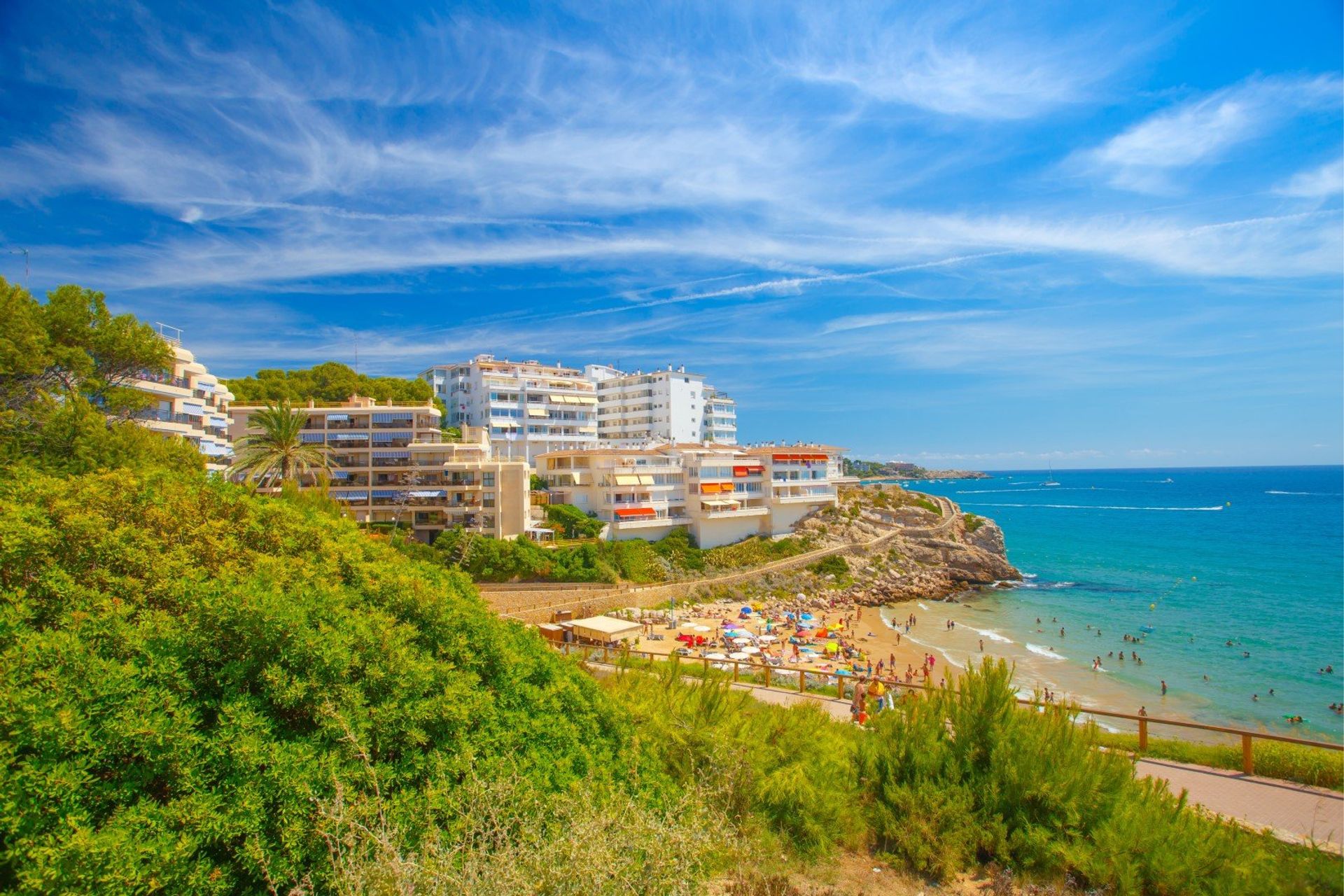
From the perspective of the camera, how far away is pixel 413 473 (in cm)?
4138

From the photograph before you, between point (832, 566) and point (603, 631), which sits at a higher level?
point (603, 631)

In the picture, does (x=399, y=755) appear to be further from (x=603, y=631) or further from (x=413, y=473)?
(x=413, y=473)

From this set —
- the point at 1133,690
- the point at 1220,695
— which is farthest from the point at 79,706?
the point at 1220,695

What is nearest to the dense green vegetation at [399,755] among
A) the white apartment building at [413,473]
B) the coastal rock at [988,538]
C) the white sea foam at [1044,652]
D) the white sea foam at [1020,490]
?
the white sea foam at [1044,652]

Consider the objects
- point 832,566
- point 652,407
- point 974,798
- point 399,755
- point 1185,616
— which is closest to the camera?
point 399,755

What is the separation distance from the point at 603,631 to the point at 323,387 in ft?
118

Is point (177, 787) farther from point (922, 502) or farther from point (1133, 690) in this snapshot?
point (922, 502)

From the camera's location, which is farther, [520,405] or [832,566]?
[520,405]

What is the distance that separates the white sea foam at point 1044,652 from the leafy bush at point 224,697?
3233 centimetres

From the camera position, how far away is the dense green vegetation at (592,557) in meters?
35.5

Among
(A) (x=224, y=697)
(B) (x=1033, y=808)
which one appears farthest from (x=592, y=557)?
(A) (x=224, y=697)

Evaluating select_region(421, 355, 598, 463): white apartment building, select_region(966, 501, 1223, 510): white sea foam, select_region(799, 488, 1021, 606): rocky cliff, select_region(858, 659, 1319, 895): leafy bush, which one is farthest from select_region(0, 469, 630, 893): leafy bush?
select_region(966, 501, 1223, 510): white sea foam

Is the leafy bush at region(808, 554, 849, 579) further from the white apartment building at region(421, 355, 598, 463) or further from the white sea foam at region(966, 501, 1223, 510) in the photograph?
the white sea foam at region(966, 501, 1223, 510)

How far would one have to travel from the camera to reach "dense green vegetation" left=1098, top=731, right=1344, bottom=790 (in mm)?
8977
